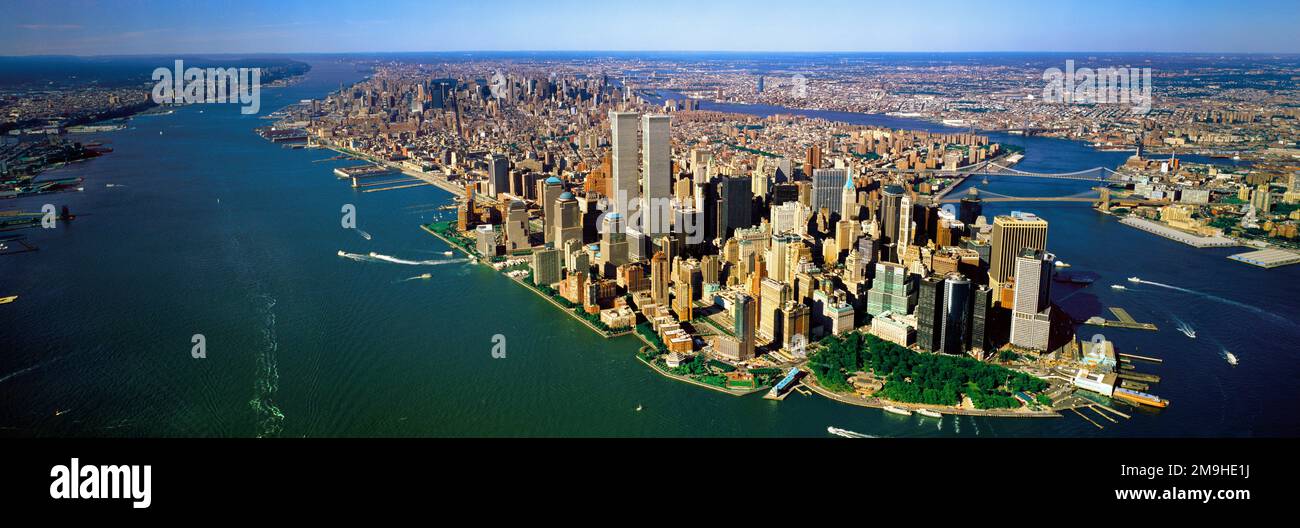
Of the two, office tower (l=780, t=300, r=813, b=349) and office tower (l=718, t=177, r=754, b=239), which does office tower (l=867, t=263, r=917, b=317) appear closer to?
office tower (l=780, t=300, r=813, b=349)

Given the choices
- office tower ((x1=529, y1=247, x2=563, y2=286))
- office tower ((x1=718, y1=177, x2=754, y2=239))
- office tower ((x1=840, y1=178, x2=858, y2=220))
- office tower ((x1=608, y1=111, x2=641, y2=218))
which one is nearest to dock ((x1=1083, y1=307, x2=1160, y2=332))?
office tower ((x1=840, y1=178, x2=858, y2=220))

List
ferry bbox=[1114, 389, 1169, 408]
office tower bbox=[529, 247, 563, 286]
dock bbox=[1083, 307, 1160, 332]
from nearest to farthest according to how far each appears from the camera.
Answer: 1. ferry bbox=[1114, 389, 1169, 408]
2. dock bbox=[1083, 307, 1160, 332]
3. office tower bbox=[529, 247, 563, 286]

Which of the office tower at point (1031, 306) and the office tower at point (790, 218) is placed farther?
the office tower at point (790, 218)

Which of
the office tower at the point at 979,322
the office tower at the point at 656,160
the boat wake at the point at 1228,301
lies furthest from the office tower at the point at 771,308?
the boat wake at the point at 1228,301

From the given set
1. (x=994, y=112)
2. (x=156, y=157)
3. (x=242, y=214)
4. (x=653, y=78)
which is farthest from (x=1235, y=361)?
(x=653, y=78)

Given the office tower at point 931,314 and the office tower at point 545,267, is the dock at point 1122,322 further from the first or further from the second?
the office tower at point 545,267

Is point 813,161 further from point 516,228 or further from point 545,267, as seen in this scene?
point 545,267
